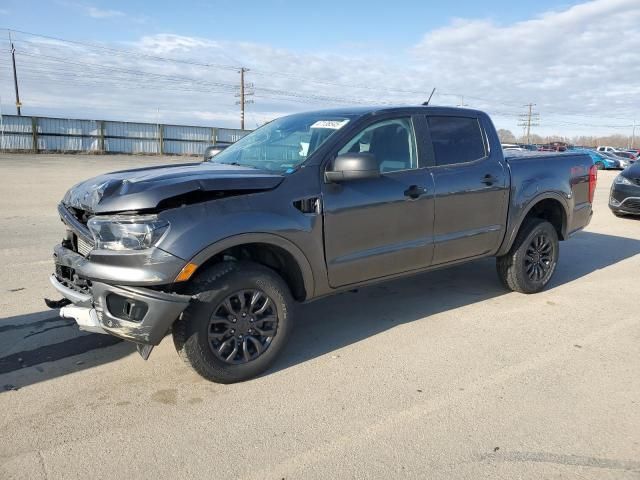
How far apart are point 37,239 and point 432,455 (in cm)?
677

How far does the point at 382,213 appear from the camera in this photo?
4086mm

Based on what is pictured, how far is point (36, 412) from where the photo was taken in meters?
3.11

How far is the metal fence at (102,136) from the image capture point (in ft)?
104

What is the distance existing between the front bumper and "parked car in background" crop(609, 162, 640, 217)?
10.4 meters

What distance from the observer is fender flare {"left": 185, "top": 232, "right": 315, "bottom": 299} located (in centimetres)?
322

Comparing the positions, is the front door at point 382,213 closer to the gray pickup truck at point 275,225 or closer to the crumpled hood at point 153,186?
the gray pickup truck at point 275,225

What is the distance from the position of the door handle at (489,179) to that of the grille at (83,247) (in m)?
3.34

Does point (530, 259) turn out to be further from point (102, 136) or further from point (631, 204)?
point (102, 136)

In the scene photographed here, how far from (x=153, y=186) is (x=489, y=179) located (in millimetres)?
3100

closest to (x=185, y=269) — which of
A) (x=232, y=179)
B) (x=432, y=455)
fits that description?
(x=232, y=179)

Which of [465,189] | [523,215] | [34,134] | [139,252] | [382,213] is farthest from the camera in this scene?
[34,134]

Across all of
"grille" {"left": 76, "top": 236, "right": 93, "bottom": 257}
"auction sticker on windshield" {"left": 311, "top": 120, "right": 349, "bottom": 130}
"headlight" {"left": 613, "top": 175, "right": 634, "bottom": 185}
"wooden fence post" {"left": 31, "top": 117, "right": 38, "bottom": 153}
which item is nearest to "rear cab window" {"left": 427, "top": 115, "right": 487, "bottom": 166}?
"auction sticker on windshield" {"left": 311, "top": 120, "right": 349, "bottom": 130}

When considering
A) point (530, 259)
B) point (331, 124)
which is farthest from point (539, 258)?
point (331, 124)

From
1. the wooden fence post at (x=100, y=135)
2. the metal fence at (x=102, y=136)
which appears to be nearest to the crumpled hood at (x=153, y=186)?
the metal fence at (x=102, y=136)
